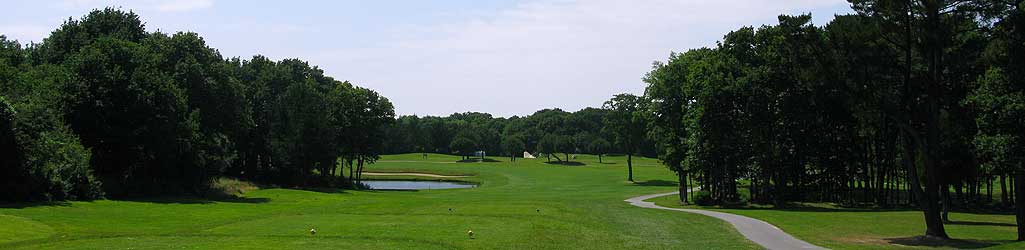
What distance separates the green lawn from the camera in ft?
91.2

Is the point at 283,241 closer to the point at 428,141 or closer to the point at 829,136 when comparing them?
the point at 829,136

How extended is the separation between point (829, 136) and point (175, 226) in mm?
44398

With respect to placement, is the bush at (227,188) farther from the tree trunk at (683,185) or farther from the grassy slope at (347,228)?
the tree trunk at (683,185)

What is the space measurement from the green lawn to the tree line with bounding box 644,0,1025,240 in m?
1.67

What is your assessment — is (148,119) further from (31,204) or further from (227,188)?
(31,204)

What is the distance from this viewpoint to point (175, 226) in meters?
29.4

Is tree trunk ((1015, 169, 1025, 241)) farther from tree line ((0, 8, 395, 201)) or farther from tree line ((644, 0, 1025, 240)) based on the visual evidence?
tree line ((0, 8, 395, 201))

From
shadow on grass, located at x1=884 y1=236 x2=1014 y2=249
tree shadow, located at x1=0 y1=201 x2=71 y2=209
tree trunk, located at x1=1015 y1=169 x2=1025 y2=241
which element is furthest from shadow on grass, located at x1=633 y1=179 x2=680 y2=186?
tree shadow, located at x1=0 y1=201 x2=71 y2=209

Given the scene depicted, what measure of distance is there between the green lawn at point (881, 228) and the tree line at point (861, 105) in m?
1.67

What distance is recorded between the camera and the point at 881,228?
3491cm

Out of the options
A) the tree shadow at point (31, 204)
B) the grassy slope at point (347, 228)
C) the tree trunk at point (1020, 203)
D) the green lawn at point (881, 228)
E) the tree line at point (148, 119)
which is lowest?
the green lawn at point (881, 228)

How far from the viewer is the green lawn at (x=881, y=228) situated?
1095 inches

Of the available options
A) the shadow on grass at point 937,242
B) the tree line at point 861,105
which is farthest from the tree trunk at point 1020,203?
the shadow on grass at point 937,242

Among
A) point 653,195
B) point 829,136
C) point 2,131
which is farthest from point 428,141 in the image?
point 2,131
